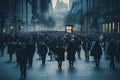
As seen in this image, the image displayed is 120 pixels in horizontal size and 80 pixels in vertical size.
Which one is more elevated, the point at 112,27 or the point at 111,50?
the point at 112,27

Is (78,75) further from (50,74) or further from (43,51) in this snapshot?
(43,51)

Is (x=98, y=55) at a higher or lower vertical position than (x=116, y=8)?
lower

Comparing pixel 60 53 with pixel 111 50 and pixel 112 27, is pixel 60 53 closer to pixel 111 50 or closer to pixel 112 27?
pixel 111 50

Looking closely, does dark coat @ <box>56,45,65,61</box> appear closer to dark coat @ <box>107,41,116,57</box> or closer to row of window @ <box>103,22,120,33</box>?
dark coat @ <box>107,41,116,57</box>

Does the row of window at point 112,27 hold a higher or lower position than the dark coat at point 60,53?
higher

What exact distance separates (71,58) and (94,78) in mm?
5530

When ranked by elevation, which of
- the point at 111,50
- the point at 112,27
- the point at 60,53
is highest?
the point at 112,27

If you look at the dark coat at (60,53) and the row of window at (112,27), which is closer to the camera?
the dark coat at (60,53)

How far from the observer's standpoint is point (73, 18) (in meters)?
175

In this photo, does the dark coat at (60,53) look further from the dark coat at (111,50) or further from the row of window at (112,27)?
the row of window at (112,27)

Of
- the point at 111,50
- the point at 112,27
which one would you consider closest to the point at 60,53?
the point at 111,50

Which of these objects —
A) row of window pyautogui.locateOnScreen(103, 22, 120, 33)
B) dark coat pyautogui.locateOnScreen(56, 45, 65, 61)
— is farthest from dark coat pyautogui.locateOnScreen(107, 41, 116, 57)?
row of window pyautogui.locateOnScreen(103, 22, 120, 33)

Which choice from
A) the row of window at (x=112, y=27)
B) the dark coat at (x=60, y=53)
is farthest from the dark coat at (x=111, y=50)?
the row of window at (x=112, y=27)

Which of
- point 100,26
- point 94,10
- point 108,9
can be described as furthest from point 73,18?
point 108,9
